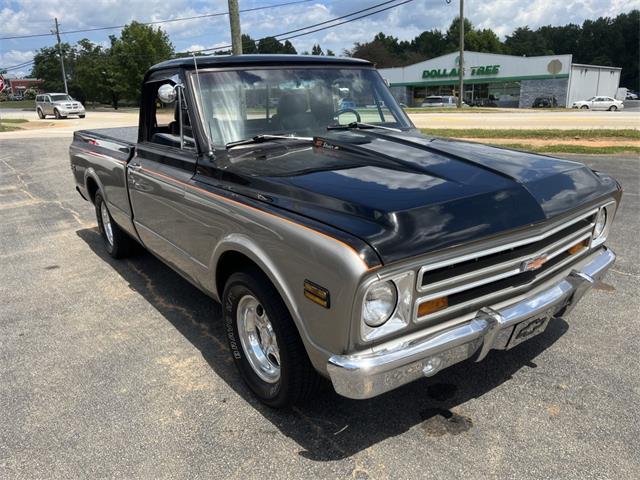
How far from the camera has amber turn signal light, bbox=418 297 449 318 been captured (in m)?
2.38

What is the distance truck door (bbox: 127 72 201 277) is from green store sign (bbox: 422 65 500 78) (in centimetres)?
6344

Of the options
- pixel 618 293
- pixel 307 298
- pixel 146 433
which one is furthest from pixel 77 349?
pixel 618 293

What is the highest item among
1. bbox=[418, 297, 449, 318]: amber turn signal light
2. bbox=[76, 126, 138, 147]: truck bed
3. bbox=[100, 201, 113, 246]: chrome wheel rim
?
bbox=[76, 126, 138, 147]: truck bed

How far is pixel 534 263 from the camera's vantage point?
8.89ft

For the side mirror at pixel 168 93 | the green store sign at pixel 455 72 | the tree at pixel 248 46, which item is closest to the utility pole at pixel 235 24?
the side mirror at pixel 168 93

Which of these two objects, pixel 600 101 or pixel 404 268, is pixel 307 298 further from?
pixel 600 101

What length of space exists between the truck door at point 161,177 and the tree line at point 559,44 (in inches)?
3541

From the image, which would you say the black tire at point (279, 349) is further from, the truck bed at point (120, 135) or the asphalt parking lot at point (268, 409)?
the truck bed at point (120, 135)

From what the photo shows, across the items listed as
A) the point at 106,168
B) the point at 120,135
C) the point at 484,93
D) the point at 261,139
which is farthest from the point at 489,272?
the point at 484,93

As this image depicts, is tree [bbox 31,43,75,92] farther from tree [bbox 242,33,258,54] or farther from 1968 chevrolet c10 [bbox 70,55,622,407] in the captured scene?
1968 chevrolet c10 [bbox 70,55,622,407]

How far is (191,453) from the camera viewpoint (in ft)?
8.89

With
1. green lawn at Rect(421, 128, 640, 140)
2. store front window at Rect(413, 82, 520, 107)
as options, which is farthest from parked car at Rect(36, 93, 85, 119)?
store front window at Rect(413, 82, 520, 107)

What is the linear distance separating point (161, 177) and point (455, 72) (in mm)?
65462

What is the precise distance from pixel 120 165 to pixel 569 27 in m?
140
